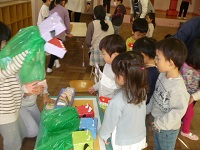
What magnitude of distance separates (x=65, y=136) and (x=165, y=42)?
74cm

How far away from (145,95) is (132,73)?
0.58 ft

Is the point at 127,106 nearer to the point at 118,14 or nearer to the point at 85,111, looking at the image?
the point at 85,111

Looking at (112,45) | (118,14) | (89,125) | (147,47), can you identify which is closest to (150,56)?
(147,47)

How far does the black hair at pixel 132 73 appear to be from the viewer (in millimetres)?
972

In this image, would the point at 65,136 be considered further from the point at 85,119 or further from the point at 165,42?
the point at 165,42

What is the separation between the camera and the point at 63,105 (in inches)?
52.5

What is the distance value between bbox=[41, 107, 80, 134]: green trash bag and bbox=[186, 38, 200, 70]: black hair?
2.86ft

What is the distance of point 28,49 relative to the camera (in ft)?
3.10

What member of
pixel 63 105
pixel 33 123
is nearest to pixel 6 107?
pixel 63 105

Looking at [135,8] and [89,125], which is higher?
[135,8]

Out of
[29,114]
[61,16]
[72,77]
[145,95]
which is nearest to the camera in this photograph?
[145,95]

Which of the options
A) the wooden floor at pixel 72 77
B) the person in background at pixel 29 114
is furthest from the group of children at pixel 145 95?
the person in background at pixel 29 114

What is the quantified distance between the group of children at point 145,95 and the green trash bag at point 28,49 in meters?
0.36

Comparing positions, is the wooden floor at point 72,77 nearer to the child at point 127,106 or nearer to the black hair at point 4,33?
the child at point 127,106
